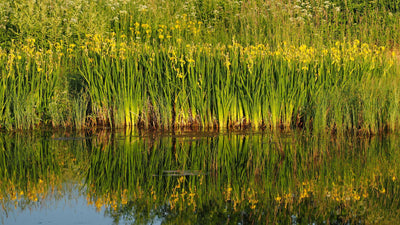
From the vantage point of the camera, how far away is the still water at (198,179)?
220 inches

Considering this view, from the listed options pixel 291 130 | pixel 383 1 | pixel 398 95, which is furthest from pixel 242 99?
pixel 383 1

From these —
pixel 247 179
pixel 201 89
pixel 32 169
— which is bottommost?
pixel 247 179

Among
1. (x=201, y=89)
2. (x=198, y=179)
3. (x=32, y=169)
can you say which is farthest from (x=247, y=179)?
(x=201, y=89)

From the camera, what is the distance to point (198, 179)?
6.84 m

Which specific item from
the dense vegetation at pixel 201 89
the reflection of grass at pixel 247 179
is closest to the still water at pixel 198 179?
the reflection of grass at pixel 247 179

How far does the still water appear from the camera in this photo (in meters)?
5.59

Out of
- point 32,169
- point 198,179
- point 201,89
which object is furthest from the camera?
point 201,89

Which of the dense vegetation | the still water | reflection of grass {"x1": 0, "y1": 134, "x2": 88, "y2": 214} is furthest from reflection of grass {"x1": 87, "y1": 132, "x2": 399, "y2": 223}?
the dense vegetation

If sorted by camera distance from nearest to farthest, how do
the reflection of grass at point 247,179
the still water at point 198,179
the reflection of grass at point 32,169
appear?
1. the still water at point 198,179
2. the reflection of grass at point 247,179
3. the reflection of grass at point 32,169

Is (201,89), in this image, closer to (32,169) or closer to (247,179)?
(247,179)

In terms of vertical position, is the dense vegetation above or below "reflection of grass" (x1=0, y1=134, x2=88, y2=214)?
above

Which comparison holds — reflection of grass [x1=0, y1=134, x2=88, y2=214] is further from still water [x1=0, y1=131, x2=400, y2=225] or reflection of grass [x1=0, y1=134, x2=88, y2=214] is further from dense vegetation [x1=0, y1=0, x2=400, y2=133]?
dense vegetation [x1=0, y1=0, x2=400, y2=133]

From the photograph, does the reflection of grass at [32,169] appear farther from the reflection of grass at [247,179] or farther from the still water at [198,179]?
the reflection of grass at [247,179]

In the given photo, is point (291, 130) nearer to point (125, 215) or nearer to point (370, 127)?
point (370, 127)
